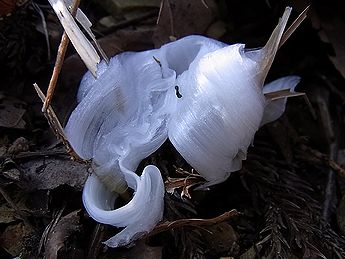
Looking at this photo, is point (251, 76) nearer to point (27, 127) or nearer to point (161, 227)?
point (161, 227)

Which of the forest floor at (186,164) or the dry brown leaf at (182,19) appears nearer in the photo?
the forest floor at (186,164)

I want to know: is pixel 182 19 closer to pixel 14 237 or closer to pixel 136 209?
pixel 136 209

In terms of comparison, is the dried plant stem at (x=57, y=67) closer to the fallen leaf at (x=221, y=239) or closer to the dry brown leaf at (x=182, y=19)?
the dry brown leaf at (x=182, y=19)

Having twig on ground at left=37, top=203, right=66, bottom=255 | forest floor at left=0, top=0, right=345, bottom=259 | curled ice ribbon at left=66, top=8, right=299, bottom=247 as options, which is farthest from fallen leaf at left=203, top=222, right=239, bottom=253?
twig on ground at left=37, top=203, right=66, bottom=255

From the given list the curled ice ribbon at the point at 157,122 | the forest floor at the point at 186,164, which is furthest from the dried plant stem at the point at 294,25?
the forest floor at the point at 186,164

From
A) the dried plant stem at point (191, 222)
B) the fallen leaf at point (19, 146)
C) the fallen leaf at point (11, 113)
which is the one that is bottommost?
the dried plant stem at point (191, 222)

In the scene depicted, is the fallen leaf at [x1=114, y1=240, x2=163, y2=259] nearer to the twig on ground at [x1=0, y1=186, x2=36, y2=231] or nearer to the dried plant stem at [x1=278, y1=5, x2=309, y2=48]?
the twig on ground at [x1=0, y1=186, x2=36, y2=231]

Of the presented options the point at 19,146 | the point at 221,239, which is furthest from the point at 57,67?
the point at 221,239
